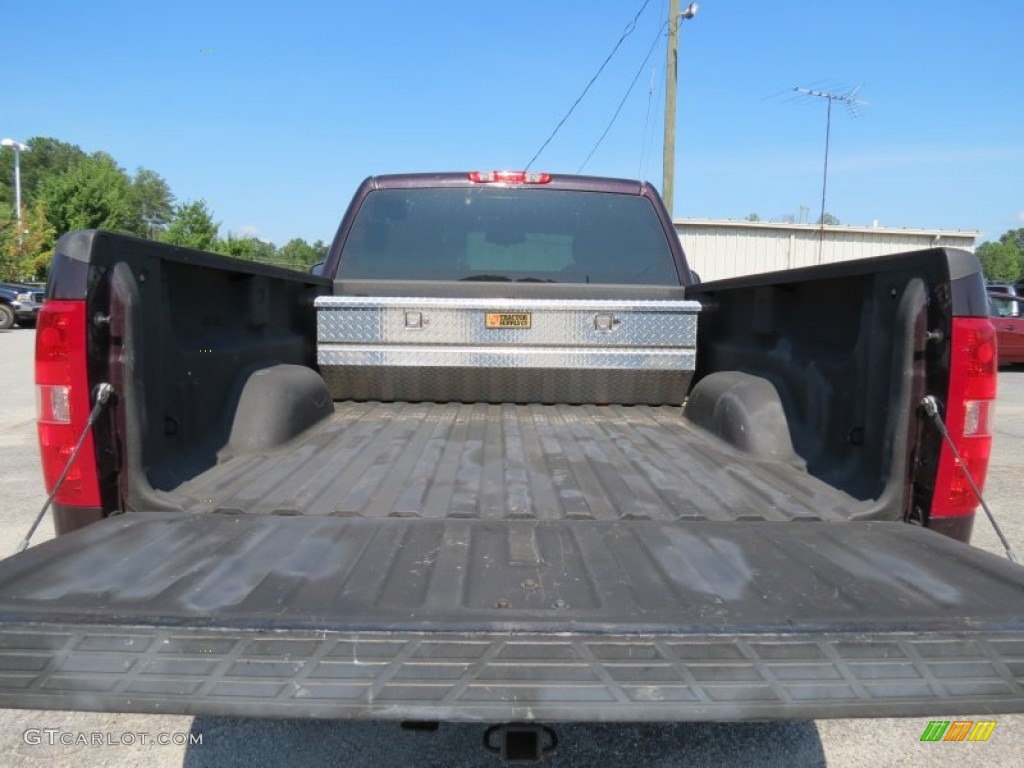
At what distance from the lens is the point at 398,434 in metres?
3.04

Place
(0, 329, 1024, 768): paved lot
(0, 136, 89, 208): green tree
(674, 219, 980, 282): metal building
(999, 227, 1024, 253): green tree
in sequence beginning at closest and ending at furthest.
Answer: (0, 329, 1024, 768): paved lot → (674, 219, 980, 282): metal building → (0, 136, 89, 208): green tree → (999, 227, 1024, 253): green tree

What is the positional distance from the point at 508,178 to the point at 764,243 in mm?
26393

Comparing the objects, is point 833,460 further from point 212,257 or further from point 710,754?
point 212,257

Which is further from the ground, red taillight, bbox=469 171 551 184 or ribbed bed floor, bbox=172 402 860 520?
red taillight, bbox=469 171 551 184

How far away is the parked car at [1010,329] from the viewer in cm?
1504

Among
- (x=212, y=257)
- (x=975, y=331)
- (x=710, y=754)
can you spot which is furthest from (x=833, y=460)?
(x=212, y=257)

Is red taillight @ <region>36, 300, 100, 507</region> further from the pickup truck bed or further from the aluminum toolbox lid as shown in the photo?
the aluminum toolbox lid

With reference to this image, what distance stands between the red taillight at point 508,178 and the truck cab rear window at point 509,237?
49mm

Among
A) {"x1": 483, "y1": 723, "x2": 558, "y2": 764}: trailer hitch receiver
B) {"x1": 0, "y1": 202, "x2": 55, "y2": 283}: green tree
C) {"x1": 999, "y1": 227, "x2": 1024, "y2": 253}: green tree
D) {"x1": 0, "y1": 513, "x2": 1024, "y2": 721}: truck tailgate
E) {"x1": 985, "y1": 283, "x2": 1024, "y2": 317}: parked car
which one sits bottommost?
{"x1": 483, "y1": 723, "x2": 558, "y2": 764}: trailer hitch receiver

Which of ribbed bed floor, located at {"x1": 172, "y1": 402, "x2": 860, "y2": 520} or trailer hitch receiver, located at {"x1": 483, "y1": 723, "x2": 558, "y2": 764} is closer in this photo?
trailer hitch receiver, located at {"x1": 483, "y1": 723, "x2": 558, "y2": 764}

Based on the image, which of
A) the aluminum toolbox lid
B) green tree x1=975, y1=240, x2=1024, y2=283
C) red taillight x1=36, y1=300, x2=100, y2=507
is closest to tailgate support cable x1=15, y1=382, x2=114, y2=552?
red taillight x1=36, y1=300, x2=100, y2=507

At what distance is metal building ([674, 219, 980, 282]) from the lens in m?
27.6

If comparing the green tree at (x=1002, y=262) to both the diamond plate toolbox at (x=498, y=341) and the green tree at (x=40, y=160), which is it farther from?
the green tree at (x=40, y=160)

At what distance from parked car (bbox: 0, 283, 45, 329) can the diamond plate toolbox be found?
23.7 metres
